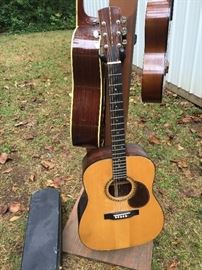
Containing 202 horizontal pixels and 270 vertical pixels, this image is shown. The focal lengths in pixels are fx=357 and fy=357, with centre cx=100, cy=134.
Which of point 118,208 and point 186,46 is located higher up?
point 186,46

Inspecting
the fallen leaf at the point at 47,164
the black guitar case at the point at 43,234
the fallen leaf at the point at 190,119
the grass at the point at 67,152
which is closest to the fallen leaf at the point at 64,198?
the grass at the point at 67,152

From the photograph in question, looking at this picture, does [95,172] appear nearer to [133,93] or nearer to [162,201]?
[162,201]

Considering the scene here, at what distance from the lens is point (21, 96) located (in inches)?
143

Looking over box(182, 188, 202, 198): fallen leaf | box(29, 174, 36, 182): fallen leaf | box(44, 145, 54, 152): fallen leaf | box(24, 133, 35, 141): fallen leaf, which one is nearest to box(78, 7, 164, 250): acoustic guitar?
box(182, 188, 202, 198): fallen leaf

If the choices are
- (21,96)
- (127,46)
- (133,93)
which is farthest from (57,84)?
(127,46)

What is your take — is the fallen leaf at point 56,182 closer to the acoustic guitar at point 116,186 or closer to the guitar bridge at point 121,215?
the acoustic guitar at point 116,186

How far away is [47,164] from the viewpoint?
2695mm

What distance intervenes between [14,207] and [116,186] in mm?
899

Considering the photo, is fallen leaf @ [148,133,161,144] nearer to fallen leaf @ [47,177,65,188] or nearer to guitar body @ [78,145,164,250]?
fallen leaf @ [47,177,65,188]

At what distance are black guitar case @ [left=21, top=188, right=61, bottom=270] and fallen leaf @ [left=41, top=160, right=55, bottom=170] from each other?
50 centimetres

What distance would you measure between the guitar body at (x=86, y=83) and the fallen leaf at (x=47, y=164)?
0.87 meters

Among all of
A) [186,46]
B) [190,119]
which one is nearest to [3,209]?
[190,119]

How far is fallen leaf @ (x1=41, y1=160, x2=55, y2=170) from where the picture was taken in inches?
105

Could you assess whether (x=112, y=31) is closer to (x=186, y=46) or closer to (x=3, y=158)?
(x=3, y=158)
